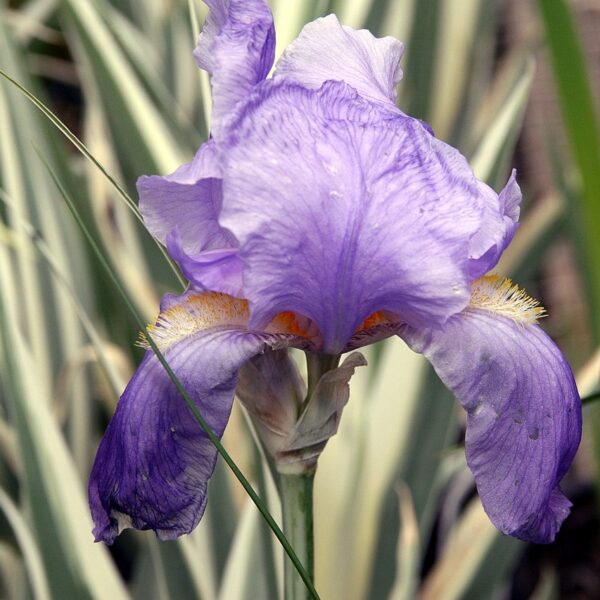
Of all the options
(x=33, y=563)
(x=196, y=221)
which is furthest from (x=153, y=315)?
(x=196, y=221)

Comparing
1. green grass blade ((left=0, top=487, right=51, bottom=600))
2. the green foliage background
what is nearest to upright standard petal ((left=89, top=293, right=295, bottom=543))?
the green foliage background

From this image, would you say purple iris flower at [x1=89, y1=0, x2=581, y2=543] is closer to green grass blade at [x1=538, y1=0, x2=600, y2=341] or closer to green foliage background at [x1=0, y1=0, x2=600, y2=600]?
green foliage background at [x1=0, y1=0, x2=600, y2=600]

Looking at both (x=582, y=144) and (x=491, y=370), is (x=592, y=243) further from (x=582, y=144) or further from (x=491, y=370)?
(x=491, y=370)

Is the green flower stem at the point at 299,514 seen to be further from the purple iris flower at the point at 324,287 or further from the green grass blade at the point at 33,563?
the green grass blade at the point at 33,563

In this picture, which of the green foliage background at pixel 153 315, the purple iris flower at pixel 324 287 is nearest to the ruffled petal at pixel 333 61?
the purple iris flower at pixel 324 287

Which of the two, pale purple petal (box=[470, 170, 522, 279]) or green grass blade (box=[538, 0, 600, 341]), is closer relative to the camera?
pale purple petal (box=[470, 170, 522, 279])

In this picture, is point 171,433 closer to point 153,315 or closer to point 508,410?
point 508,410

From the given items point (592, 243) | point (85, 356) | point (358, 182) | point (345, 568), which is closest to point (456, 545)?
point (345, 568)
